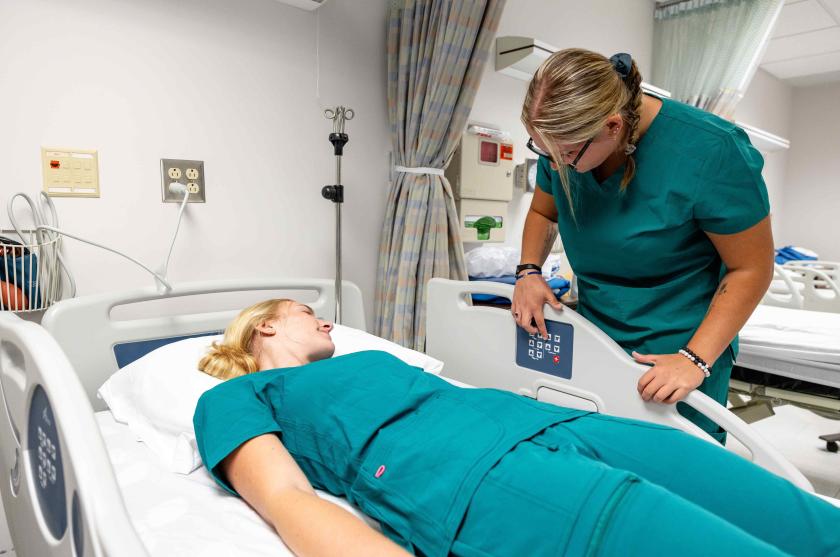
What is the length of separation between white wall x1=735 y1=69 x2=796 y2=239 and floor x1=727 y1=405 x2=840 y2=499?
265cm

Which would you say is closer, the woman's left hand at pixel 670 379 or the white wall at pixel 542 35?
the woman's left hand at pixel 670 379

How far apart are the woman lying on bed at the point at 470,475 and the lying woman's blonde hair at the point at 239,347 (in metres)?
0.18

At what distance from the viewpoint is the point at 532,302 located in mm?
1415

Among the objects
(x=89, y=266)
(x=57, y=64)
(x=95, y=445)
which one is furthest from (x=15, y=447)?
(x=57, y=64)

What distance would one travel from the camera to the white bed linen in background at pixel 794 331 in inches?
78.0

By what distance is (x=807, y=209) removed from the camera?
597 cm

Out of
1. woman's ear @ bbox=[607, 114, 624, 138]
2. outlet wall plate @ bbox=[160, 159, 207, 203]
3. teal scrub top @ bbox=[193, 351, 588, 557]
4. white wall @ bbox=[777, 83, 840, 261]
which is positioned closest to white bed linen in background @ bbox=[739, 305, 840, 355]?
woman's ear @ bbox=[607, 114, 624, 138]

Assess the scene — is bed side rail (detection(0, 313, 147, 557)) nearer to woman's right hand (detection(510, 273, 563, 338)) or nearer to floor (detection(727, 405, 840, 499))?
woman's right hand (detection(510, 273, 563, 338))

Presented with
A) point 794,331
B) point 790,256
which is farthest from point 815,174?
point 794,331

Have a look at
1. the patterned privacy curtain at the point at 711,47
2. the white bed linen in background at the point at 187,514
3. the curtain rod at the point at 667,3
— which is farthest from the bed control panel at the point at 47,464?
the curtain rod at the point at 667,3

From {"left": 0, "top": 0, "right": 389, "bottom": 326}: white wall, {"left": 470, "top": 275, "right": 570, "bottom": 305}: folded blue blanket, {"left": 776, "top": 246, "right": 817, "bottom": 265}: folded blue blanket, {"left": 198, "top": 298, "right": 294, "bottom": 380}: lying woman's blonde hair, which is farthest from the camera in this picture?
{"left": 776, "top": 246, "right": 817, "bottom": 265}: folded blue blanket

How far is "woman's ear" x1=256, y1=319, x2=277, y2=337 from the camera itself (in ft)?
4.42

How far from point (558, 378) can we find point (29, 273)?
1429 mm

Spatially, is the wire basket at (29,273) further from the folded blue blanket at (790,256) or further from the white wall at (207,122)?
the folded blue blanket at (790,256)
